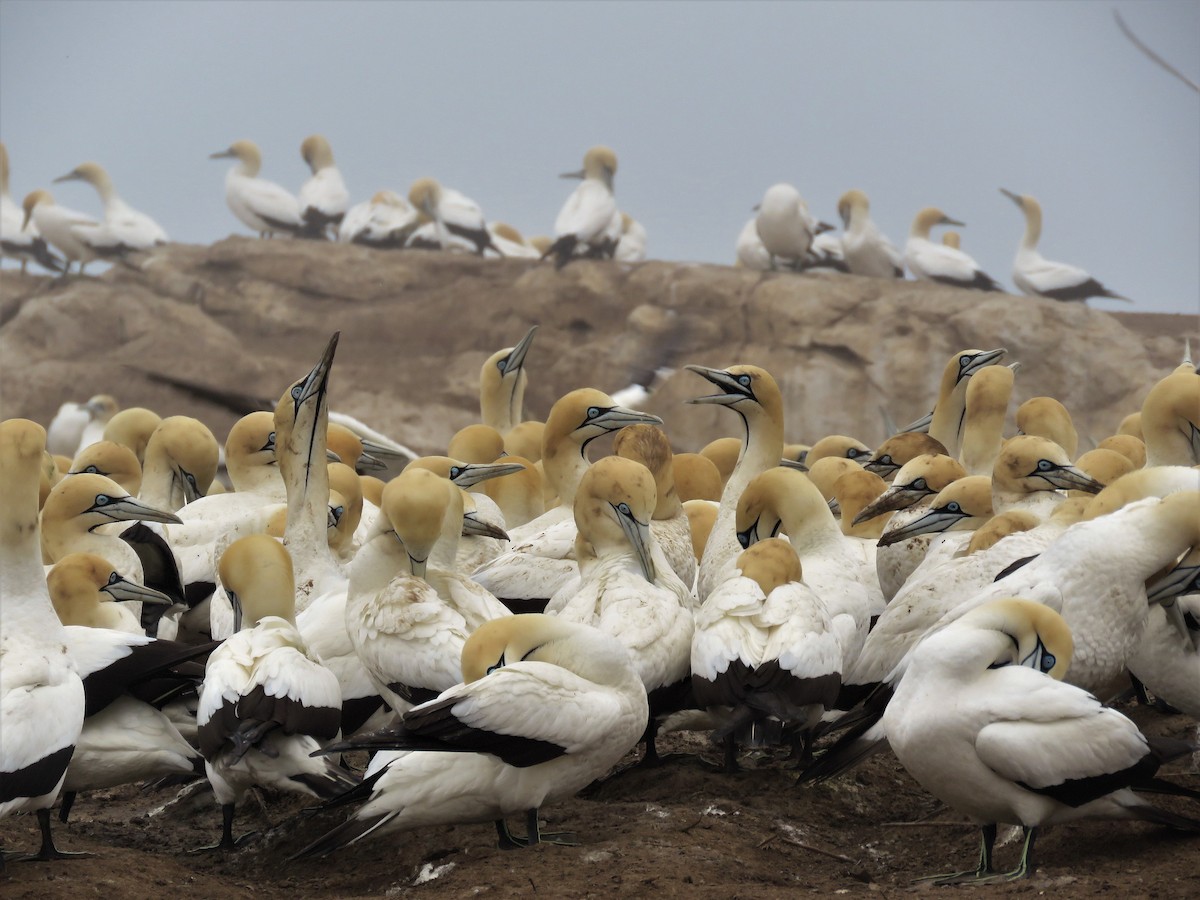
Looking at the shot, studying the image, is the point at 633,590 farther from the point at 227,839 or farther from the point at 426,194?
the point at 426,194

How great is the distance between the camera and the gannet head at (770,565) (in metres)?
5.83

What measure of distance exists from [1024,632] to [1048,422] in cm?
390

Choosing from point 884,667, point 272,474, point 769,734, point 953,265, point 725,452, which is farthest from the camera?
point 953,265

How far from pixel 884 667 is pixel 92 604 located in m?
2.88

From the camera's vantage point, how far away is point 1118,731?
4301 millimetres

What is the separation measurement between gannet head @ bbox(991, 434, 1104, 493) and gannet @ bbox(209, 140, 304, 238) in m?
20.2

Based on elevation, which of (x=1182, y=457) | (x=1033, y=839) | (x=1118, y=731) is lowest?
(x=1033, y=839)

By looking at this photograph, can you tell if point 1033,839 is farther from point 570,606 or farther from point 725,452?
point 725,452

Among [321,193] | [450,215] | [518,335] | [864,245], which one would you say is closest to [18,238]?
[321,193]

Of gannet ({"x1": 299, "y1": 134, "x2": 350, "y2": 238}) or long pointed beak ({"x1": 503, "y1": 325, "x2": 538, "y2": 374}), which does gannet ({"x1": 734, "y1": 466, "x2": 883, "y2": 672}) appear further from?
gannet ({"x1": 299, "y1": 134, "x2": 350, "y2": 238})

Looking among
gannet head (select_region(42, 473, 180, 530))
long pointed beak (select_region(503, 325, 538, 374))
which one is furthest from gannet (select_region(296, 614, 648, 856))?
long pointed beak (select_region(503, 325, 538, 374))

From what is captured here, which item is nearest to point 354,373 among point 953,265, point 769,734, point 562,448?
point 953,265

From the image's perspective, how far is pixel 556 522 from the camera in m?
7.68

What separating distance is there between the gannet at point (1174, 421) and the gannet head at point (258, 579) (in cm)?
380
